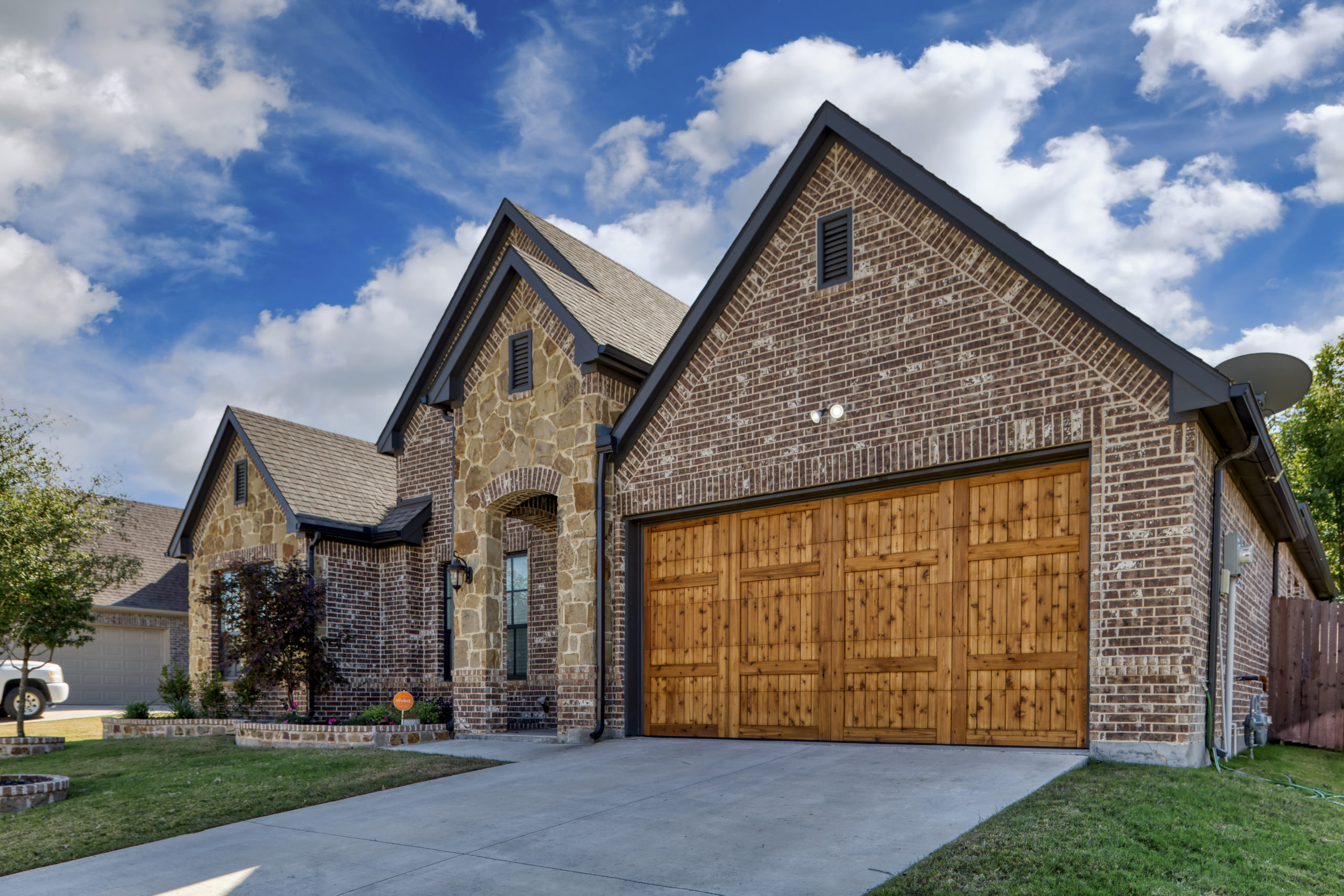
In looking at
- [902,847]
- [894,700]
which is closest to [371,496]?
[894,700]

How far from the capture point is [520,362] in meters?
14.1

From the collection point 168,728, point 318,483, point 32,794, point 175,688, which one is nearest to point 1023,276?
point 32,794

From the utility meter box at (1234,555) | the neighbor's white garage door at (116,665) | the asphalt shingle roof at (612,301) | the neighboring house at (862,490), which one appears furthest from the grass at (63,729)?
the utility meter box at (1234,555)

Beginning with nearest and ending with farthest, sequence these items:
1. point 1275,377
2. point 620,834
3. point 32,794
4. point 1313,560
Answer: point 620,834 < point 32,794 < point 1275,377 < point 1313,560

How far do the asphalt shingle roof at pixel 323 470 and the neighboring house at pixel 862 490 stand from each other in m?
4.94

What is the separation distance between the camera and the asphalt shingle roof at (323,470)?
18.6m

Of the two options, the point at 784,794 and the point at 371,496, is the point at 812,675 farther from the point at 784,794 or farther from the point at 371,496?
the point at 371,496

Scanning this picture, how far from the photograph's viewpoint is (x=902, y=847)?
6.16m

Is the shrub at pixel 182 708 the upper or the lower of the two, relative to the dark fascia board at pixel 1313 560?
lower

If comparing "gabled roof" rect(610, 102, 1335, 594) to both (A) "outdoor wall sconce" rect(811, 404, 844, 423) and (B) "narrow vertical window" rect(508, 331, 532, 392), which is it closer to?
(B) "narrow vertical window" rect(508, 331, 532, 392)

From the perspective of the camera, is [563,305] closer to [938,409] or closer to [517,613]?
[938,409]

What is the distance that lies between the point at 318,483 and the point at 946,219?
547 inches

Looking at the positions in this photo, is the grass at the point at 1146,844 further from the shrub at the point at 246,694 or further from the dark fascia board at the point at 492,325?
the shrub at the point at 246,694

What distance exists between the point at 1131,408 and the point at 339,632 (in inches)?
550
